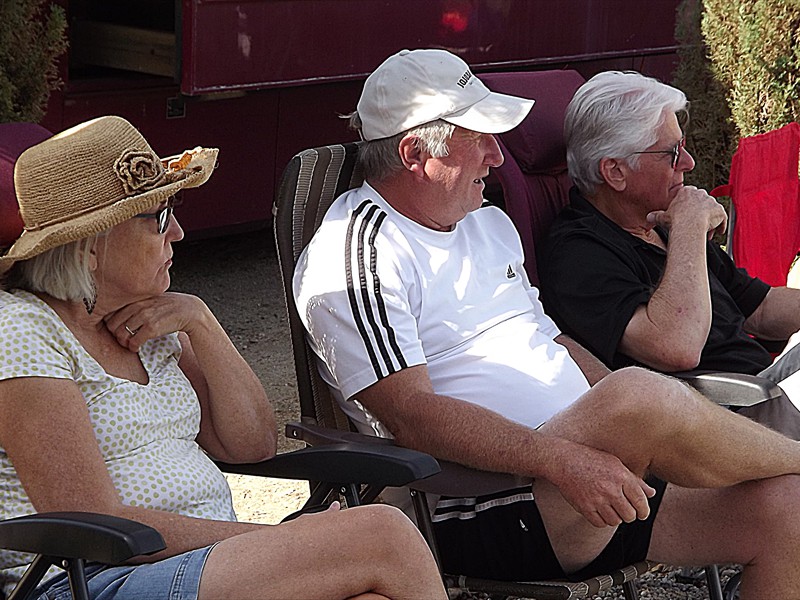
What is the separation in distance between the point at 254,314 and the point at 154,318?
11.5 feet

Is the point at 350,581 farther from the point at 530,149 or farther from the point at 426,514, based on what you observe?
the point at 530,149

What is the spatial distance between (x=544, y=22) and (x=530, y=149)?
3.76m

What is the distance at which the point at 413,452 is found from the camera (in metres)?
2.58

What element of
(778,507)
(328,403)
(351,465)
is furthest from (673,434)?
(328,403)

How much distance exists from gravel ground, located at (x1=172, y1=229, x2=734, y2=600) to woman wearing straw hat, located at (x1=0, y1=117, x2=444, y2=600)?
3.70 feet

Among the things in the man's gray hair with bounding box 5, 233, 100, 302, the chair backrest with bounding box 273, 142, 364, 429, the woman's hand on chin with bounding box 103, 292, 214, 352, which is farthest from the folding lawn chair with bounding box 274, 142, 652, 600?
the man's gray hair with bounding box 5, 233, 100, 302

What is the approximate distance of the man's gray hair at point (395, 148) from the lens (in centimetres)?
312

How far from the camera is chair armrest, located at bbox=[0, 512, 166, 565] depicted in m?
2.00

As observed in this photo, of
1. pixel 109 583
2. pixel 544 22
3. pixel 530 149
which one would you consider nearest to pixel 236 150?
pixel 544 22

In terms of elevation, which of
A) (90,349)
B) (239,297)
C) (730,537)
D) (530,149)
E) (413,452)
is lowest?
(239,297)

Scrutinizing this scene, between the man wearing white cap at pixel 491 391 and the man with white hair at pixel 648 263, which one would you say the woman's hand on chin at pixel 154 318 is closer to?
the man wearing white cap at pixel 491 391

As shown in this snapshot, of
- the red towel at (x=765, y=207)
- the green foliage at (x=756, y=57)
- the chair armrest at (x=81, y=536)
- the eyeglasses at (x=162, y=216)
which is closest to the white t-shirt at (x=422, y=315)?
the eyeglasses at (x=162, y=216)

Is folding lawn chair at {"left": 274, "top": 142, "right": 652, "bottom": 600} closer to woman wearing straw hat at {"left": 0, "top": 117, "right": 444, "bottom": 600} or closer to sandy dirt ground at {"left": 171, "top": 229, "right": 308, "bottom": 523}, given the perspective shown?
woman wearing straw hat at {"left": 0, "top": 117, "right": 444, "bottom": 600}

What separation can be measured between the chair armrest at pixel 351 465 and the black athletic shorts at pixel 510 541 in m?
0.26
